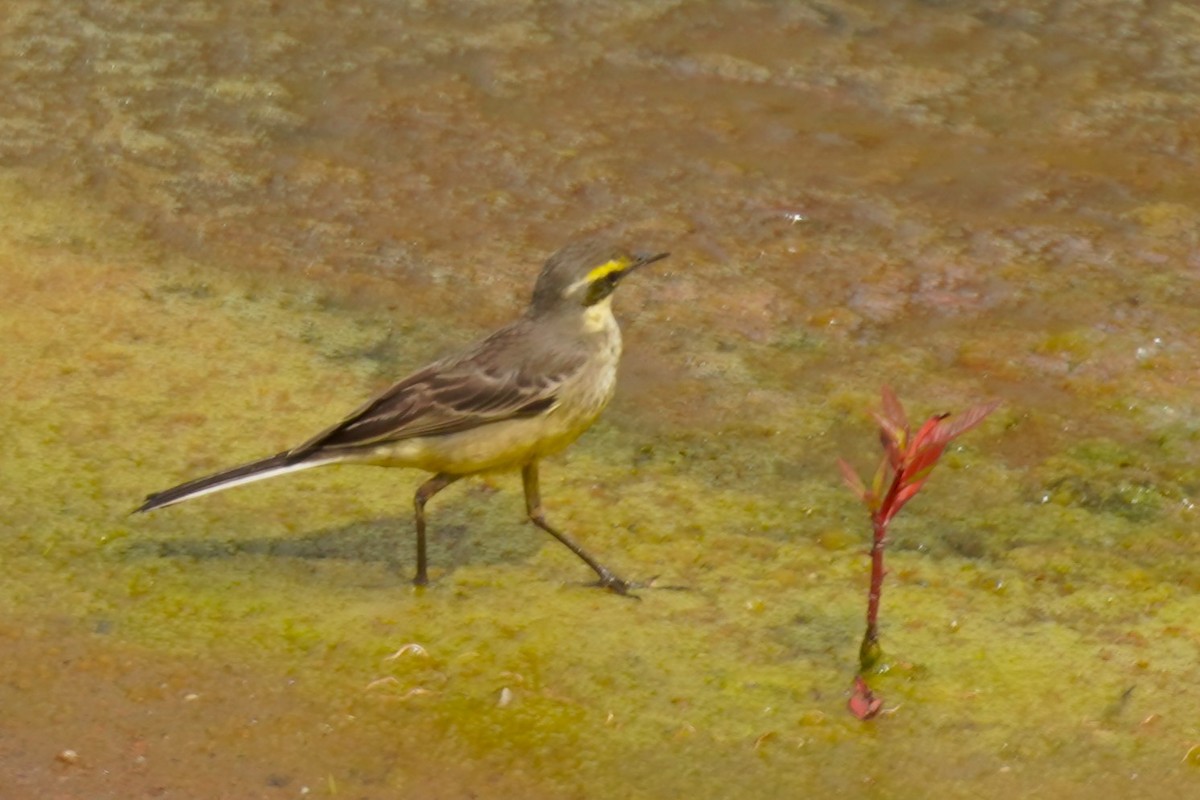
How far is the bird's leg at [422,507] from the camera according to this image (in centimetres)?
539

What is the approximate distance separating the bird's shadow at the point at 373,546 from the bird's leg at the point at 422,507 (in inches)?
4.6

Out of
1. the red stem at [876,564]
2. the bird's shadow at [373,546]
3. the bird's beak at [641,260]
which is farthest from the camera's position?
the bird's beak at [641,260]

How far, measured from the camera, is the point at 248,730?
4.67m

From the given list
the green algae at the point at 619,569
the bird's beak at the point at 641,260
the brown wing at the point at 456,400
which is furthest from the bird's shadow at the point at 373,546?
the bird's beak at the point at 641,260

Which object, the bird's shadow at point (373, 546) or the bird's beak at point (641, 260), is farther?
the bird's beak at point (641, 260)

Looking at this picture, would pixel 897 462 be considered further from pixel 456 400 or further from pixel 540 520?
pixel 456 400

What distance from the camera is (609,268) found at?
5879 millimetres

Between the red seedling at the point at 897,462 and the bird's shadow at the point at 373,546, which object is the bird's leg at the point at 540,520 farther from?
the red seedling at the point at 897,462

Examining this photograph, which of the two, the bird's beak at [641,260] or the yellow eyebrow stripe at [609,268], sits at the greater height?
the yellow eyebrow stripe at [609,268]

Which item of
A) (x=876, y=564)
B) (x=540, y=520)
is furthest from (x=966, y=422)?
(x=540, y=520)

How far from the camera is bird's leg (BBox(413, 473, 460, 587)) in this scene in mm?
5391

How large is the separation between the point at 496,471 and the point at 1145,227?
3.14 metres

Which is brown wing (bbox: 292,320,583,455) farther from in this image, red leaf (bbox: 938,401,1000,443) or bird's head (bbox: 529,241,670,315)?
red leaf (bbox: 938,401,1000,443)

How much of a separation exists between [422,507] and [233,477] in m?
0.56
